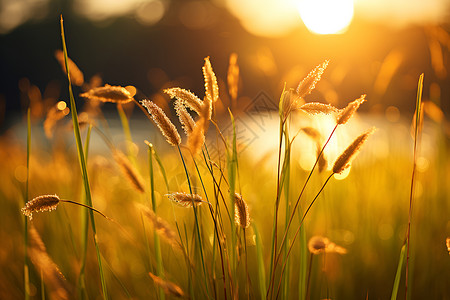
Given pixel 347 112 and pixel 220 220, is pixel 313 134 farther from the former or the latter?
pixel 220 220

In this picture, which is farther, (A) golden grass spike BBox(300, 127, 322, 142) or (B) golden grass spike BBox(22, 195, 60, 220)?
(A) golden grass spike BBox(300, 127, 322, 142)

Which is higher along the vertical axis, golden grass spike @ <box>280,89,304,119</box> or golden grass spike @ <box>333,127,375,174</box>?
golden grass spike @ <box>280,89,304,119</box>

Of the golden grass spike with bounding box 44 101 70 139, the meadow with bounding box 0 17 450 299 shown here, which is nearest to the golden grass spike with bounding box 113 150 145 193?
the meadow with bounding box 0 17 450 299

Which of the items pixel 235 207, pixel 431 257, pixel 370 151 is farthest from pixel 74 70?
pixel 370 151

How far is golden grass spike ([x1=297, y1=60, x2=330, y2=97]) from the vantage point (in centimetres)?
69

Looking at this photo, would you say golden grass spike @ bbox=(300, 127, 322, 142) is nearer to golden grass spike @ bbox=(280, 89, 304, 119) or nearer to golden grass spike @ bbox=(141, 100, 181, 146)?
golden grass spike @ bbox=(280, 89, 304, 119)

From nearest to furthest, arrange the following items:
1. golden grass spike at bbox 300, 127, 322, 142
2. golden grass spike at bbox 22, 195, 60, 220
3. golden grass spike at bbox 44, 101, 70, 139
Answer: golden grass spike at bbox 22, 195, 60, 220 → golden grass spike at bbox 300, 127, 322, 142 → golden grass spike at bbox 44, 101, 70, 139

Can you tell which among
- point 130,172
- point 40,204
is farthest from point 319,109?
point 40,204

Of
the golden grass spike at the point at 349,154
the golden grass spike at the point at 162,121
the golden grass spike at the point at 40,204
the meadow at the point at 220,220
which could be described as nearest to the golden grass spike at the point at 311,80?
the meadow at the point at 220,220

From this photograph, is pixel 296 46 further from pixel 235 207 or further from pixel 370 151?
pixel 235 207

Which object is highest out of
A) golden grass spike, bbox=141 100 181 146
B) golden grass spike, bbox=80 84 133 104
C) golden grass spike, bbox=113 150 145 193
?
golden grass spike, bbox=80 84 133 104

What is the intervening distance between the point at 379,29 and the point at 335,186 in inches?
400

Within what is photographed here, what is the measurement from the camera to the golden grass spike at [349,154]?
2.31 feet

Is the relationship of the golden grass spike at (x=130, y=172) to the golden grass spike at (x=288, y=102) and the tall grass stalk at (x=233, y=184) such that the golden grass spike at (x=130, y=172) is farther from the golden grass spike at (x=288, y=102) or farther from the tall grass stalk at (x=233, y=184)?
the golden grass spike at (x=288, y=102)
